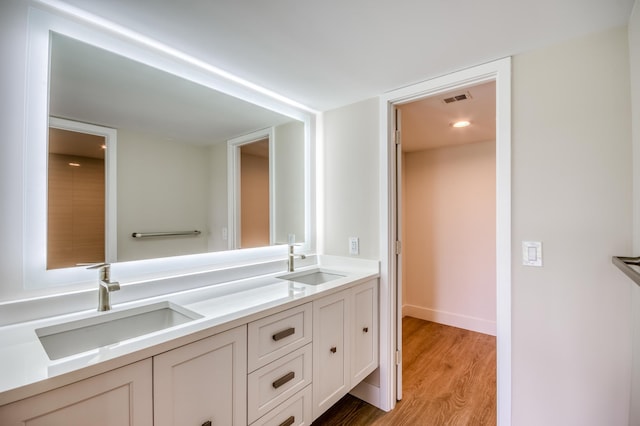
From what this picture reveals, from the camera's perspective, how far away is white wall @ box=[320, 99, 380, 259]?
2082mm

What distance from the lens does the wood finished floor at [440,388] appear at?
1895 mm

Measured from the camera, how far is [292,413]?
140 cm

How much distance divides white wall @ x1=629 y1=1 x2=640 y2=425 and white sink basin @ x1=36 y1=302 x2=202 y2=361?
179 cm

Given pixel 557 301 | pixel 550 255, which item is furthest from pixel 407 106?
pixel 557 301

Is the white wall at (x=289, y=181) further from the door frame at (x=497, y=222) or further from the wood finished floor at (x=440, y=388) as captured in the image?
the wood finished floor at (x=440, y=388)

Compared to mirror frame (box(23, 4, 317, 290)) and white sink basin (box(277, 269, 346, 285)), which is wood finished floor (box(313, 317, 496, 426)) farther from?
mirror frame (box(23, 4, 317, 290))

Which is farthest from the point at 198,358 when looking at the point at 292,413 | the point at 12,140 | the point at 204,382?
the point at 12,140

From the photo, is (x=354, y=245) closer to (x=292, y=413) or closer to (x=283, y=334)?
(x=283, y=334)

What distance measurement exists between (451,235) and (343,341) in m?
2.32

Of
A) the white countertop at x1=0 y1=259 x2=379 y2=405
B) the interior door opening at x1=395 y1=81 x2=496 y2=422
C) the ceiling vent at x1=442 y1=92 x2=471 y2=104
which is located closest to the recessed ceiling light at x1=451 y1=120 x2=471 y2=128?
the interior door opening at x1=395 y1=81 x2=496 y2=422

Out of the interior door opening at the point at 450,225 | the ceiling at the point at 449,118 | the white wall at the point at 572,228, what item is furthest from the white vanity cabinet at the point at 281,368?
the interior door opening at the point at 450,225

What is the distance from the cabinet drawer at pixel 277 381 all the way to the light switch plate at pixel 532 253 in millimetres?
1226

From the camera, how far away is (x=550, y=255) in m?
1.43

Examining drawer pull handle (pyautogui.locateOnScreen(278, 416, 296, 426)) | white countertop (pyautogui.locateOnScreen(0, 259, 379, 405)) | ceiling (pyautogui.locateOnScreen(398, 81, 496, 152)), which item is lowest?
drawer pull handle (pyautogui.locateOnScreen(278, 416, 296, 426))
